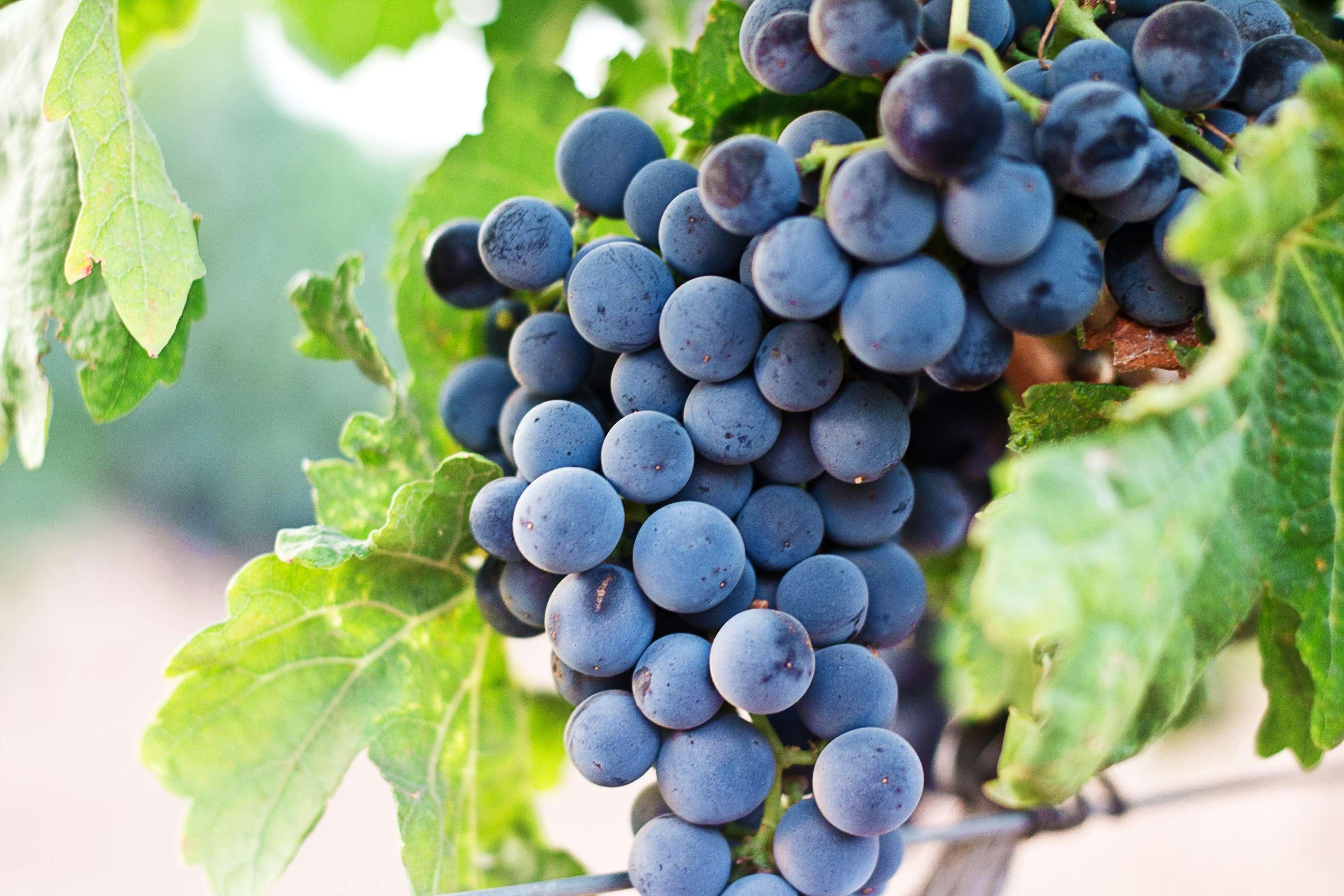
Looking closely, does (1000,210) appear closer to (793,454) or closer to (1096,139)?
(1096,139)

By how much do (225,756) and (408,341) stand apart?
1.04ft

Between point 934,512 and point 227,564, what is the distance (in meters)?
5.80

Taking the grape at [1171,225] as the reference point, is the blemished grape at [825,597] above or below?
A: below

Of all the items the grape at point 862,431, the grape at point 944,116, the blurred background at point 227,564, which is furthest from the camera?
the blurred background at point 227,564

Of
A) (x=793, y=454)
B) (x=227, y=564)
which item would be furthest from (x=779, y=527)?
(x=227, y=564)

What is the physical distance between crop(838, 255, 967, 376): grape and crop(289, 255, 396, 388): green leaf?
375 mm

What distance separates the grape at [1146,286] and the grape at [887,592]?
183mm

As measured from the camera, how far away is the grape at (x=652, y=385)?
0.50m

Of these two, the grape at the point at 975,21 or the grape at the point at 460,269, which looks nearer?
the grape at the point at 975,21

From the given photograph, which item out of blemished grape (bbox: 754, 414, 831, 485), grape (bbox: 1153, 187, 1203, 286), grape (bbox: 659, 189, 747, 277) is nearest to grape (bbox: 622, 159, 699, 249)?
grape (bbox: 659, 189, 747, 277)

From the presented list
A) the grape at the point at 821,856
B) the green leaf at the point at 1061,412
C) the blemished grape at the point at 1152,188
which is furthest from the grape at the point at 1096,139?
the grape at the point at 821,856

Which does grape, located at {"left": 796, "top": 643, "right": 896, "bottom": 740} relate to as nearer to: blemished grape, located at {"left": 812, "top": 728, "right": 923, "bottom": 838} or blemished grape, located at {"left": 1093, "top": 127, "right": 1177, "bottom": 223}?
blemished grape, located at {"left": 812, "top": 728, "right": 923, "bottom": 838}

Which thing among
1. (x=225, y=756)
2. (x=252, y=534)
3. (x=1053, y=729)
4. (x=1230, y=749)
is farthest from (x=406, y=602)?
(x=252, y=534)

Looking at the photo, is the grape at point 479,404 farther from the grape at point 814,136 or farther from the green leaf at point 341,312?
the grape at point 814,136
